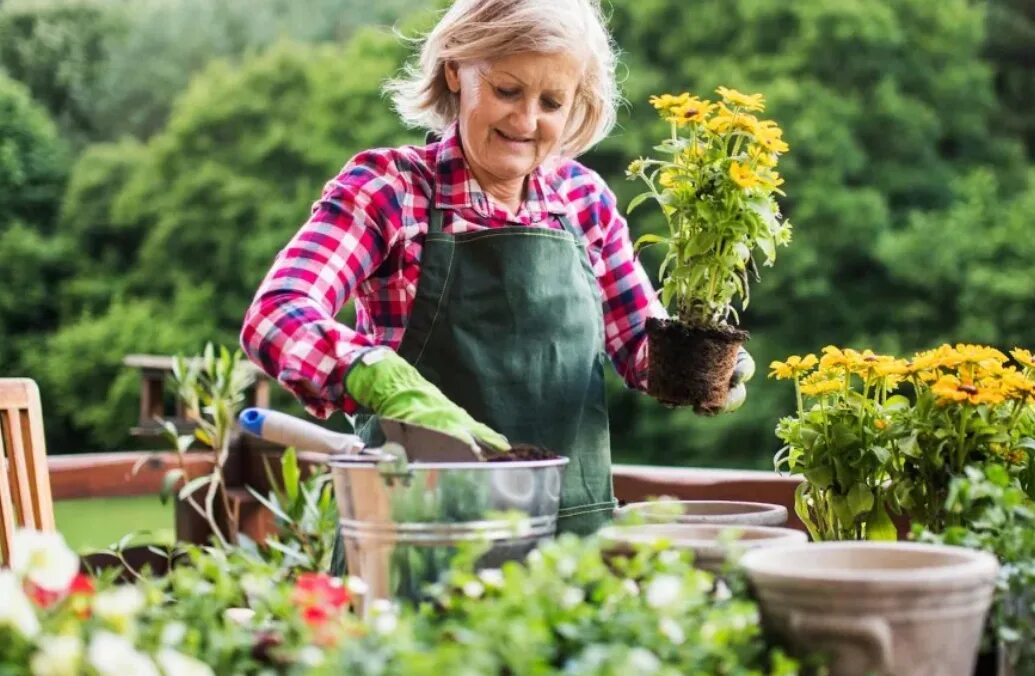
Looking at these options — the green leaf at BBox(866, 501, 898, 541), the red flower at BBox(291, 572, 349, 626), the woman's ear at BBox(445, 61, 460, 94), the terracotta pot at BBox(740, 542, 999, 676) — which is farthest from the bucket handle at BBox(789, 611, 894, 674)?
the woman's ear at BBox(445, 61, 460, 94)

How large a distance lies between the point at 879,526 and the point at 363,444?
0.62m

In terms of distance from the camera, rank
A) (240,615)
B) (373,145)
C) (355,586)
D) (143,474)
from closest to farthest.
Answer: (355,586)
(240,615)
(143,474)
(373,145)

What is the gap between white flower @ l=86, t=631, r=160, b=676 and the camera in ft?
2.68

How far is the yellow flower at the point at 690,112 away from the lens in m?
1.52

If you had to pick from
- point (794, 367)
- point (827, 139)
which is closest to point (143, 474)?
point (794, 367)

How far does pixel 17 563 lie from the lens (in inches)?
39.8

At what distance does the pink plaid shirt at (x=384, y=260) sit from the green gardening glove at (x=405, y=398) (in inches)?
2.4

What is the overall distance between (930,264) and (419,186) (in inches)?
460

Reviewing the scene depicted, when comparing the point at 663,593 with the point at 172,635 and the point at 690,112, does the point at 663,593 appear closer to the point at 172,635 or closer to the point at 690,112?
→ the point at 172,635

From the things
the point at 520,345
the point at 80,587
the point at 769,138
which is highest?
the point at 769,138

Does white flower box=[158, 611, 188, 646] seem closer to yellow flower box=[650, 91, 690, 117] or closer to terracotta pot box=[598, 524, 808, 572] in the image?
terracotta pot box=[598, 524, 808, 572]

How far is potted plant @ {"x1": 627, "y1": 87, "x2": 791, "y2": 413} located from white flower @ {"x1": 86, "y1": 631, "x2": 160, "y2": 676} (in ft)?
2.91

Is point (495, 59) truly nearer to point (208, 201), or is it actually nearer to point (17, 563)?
point (17, 563)

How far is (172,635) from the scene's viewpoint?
0.89 metres
